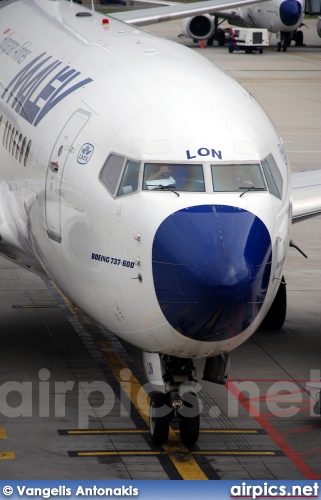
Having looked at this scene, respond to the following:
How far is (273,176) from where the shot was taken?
596 inches

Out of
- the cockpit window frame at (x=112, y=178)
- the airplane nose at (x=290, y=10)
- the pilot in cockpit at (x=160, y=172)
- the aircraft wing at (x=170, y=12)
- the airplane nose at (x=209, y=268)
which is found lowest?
the airplane nose at (x=290, y=10)

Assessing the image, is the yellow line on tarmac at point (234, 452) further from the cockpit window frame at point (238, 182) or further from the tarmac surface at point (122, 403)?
the cockpit window frame at point (238, 182)

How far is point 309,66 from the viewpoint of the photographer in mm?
65188

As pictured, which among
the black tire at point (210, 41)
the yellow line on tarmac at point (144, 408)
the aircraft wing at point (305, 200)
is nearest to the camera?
the yellow line on tarmac at point (144, 408)

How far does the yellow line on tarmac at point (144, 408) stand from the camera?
48.6 ft

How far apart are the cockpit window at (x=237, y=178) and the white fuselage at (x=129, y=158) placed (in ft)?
0.30

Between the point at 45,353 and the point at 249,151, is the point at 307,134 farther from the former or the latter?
the point at 249,151

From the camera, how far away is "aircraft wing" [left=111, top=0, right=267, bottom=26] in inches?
1270

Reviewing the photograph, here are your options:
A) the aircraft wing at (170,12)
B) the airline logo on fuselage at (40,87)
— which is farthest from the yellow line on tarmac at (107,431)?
the aircraft wing at (170,12)

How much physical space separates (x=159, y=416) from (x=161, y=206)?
119 inches

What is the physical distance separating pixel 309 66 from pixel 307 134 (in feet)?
73.5

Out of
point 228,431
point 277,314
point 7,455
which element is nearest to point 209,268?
point 228,431

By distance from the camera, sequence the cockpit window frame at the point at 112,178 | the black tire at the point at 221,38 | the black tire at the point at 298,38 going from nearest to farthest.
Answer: the cockpit window frame at the point at 112,178 → the black tire at the point at 221,38 → the black tire at the point at 298,38

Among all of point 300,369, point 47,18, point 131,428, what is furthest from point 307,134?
point 131,428
